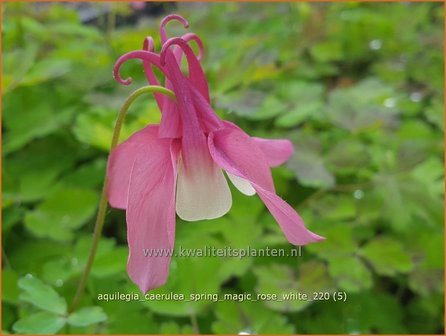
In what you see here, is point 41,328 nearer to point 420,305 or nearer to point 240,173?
point 240,173

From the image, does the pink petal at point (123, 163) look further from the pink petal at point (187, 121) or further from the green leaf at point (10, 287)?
the green leaf at point (10, 287)

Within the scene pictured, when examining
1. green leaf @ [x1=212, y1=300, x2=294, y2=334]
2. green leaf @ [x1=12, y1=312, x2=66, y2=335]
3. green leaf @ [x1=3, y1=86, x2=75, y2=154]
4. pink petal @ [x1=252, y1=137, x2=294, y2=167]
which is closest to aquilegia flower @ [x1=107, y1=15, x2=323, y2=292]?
pink petal @ [x1=252, y1=137, x2=294, y2=167]

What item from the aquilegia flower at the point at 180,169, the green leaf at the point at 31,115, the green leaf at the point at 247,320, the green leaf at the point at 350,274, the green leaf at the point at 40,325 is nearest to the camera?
the aquilegia flower at the point at 180,169

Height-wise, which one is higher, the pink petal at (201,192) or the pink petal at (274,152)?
the pink petal at (201,192)

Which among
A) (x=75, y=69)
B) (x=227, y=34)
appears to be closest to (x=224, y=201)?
(x=75, y=69)

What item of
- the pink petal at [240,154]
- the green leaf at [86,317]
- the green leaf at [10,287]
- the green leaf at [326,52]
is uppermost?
the pink petal at [240,154]

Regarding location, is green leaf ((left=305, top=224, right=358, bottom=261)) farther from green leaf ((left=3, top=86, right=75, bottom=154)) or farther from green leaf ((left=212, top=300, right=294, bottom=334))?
green leaf ((left=3, top=86, right=75, bottom=154))

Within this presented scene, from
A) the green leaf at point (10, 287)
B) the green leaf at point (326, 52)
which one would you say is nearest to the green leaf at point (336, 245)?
the green leaf at point (10, 287)
